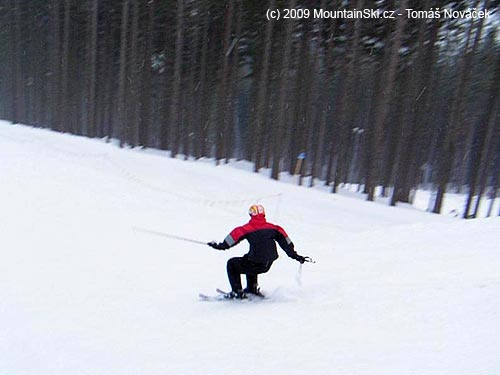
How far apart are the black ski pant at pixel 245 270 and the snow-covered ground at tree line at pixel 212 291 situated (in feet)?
1.05

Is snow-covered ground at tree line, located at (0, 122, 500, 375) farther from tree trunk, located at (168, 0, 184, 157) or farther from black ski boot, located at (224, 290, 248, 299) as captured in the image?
tree trunk, located at (168, 0, 184, 157)

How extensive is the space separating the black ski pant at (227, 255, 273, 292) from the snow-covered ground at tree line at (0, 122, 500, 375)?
12.6 inches

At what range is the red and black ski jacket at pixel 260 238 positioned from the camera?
20.8 ft

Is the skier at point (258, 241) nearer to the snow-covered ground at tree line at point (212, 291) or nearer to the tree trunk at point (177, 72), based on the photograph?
the snow-covered ground at tree line at point (212, 291)

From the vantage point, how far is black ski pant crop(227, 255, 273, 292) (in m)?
6.53

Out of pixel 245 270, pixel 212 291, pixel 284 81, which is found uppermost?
pixel 284 81

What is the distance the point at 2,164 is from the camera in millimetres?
15117

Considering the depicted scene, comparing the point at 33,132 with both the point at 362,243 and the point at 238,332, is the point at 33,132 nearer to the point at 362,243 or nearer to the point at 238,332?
the point at 362,243

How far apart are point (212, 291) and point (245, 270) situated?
1.42 meters

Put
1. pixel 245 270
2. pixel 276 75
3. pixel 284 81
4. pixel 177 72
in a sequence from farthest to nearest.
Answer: pixel 276 75 < pixel 177 72 < pixel 284 81 < pixel 245 270

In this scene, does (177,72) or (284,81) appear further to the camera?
(177,72)

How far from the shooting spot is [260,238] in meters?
6.34

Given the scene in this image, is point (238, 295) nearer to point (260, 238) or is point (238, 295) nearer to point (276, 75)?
point (260, 238)

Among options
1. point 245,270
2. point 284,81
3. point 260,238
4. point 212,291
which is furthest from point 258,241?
point 284,81
